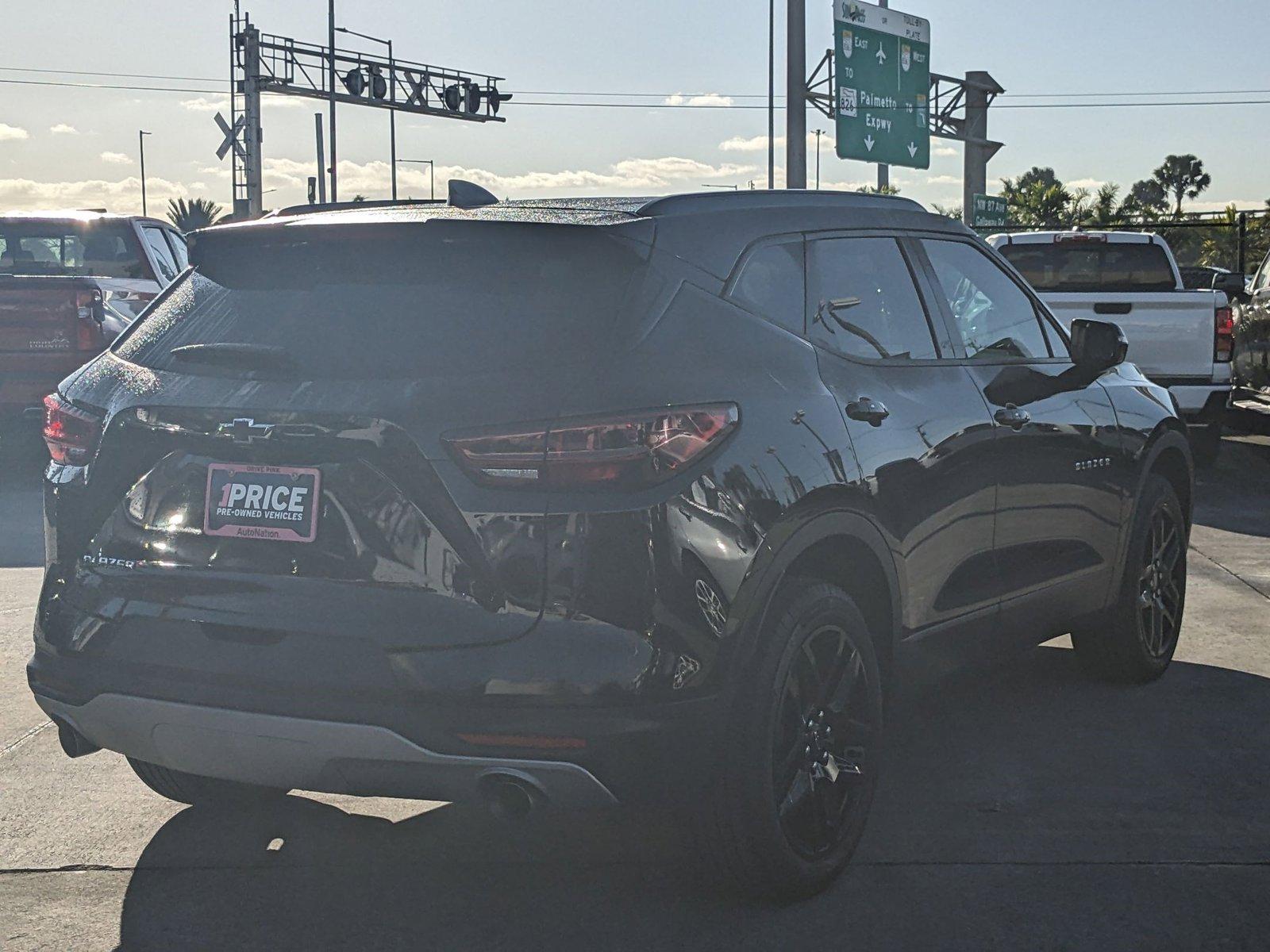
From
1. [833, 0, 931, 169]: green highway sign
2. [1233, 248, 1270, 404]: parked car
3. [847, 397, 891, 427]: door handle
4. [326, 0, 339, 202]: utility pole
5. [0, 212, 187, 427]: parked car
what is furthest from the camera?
[326, 0, 339, 202]: utility pole

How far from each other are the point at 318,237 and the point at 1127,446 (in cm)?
323

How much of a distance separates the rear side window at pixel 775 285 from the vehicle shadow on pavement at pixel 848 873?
122cm

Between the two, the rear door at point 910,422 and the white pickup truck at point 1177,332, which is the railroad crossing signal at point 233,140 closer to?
the white pickup truck at point 1177,332

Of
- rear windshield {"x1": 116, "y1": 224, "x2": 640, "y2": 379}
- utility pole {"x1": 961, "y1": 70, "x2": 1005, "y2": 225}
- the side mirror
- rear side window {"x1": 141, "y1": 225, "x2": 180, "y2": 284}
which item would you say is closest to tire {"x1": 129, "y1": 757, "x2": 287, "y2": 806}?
rear windshield {"x1": 116, "y1": 224, "x2": 640, "y2": 379}

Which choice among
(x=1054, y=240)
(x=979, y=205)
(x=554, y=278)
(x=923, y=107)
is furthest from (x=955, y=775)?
(x=979, y=205)

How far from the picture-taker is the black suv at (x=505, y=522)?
11.6 feet

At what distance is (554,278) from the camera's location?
3.78 metres

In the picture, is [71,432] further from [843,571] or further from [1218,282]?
[1218,282]

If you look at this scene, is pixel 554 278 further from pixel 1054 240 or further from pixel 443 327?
pixel 1054 240

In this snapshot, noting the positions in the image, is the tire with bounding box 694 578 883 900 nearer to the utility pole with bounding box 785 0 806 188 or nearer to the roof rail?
the roof rail

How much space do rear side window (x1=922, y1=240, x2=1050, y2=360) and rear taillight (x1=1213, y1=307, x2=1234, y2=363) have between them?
8.68 metres

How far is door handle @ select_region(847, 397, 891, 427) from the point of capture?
168 inches

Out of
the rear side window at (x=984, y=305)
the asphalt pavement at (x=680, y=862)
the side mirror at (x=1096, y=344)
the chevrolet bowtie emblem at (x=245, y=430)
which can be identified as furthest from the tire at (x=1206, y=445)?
the chevrolet bowtie emblem at (x=245, y=430)

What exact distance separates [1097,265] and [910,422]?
416 inches
